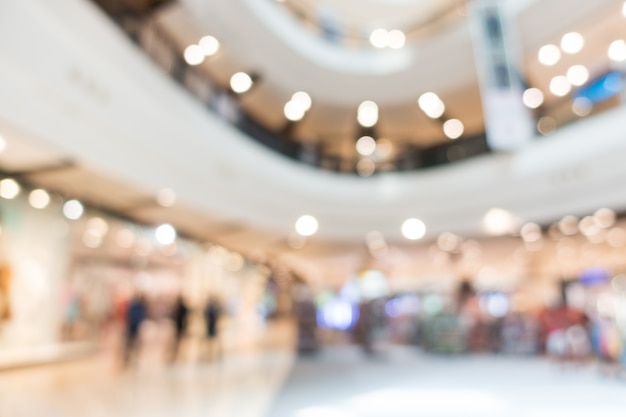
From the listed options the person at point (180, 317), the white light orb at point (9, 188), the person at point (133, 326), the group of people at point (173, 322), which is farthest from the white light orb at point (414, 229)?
the white light orb at point (9, 188)

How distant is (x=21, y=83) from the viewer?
4.54 metres

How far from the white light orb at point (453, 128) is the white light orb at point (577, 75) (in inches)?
143

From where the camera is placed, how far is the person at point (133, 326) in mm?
7242

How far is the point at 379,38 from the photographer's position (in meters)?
13.1

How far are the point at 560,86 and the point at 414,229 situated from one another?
6188mm

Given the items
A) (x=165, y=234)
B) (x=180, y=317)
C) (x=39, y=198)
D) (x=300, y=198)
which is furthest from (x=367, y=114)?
(x=39, y=198)

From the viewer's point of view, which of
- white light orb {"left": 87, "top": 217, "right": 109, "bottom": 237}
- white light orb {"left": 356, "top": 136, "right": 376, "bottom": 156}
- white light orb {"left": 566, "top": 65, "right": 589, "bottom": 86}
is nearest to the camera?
white light orb {"left": 87, "top": 217, "right": 109, "bottom": 237}

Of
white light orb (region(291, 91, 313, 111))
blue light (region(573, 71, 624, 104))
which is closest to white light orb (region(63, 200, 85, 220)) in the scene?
white light orb (region(291, 91, 313, 111))

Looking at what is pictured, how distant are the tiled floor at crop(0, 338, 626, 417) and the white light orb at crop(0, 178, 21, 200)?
3084 mm

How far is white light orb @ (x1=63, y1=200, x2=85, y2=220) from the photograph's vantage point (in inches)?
315

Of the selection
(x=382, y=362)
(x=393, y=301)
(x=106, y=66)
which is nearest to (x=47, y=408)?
(x=106, y=66)

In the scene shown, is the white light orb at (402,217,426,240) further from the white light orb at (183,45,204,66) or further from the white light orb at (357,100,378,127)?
the white light orb at (183,45,204,66)

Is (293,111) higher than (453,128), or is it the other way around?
(293,111)

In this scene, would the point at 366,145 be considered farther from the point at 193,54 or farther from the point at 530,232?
the point at 193,54
